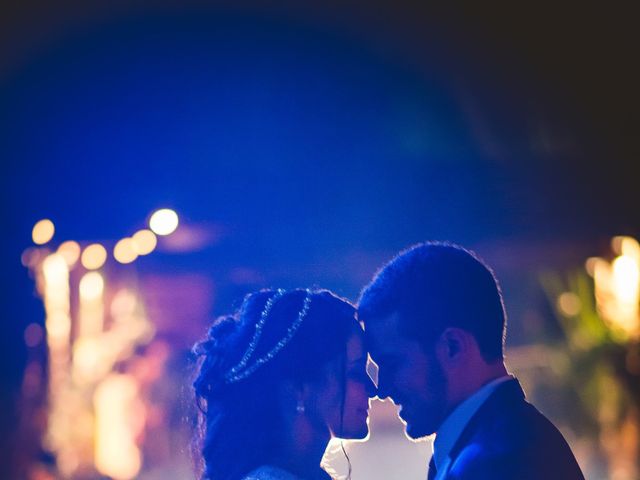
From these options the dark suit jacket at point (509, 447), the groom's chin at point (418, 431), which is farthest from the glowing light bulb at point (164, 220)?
Answer: the dark suit jacket at point (509, 447)

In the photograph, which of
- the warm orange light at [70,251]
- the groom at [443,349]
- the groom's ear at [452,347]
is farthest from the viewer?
the warm orange light at [70,251]

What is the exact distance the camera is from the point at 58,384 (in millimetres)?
9812

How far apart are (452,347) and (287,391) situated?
59 centimetres

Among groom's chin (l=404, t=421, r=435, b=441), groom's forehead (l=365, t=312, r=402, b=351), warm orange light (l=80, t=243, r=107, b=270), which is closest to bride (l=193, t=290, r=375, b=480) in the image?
groom's forehead (l=365, t=312, r=402, b=351)

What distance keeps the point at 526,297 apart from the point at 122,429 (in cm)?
957

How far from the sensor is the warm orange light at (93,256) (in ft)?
38.2

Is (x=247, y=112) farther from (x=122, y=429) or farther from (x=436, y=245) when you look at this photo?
(x=436, y=245)

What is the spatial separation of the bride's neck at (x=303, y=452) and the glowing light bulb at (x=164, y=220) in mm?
7053

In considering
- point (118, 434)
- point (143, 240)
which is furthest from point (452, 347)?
point (143, 240)

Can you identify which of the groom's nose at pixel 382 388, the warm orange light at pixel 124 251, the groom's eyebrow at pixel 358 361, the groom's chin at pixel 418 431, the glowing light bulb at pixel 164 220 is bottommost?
the groom's chin at pixel 418 431

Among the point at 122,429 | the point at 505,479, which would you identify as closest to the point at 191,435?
the point at 505,479

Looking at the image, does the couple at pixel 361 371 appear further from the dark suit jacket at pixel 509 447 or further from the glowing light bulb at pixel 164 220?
the glowing light bulb at pixel 164 220

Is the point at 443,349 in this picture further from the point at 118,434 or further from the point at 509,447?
the point at 118,434

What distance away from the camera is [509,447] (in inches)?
72.1
